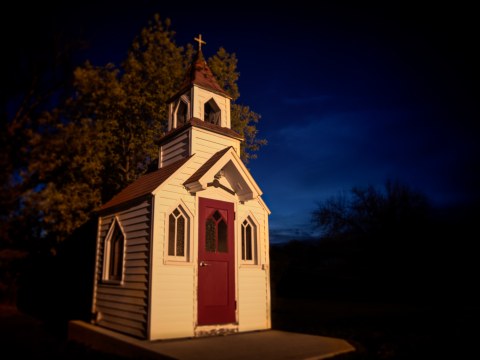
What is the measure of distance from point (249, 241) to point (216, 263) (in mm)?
1490

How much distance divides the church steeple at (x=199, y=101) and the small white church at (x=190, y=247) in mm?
52

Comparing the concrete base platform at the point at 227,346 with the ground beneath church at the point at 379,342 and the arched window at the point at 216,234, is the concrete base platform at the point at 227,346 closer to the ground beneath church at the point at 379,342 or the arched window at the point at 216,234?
the ground beneath church at the point at 379,342

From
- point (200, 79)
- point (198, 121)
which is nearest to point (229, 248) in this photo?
point (198, 121)

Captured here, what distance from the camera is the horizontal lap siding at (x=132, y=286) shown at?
8.48m

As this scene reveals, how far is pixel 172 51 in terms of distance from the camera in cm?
2003

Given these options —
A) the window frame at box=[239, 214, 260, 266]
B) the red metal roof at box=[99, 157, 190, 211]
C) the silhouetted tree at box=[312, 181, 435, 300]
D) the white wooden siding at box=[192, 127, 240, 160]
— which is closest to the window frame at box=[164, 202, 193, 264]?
the red metal roof at box=[99, 157, 190, 211]

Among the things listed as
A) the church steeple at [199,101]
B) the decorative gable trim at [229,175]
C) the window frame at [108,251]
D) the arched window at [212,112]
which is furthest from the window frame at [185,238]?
the arched window at [212,112]

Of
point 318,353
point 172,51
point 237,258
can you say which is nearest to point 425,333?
point 318,353

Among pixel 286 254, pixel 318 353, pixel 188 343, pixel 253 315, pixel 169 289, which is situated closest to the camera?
pixel 318 353

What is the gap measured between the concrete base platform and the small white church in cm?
49

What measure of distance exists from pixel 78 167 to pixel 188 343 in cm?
858

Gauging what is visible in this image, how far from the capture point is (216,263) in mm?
9461

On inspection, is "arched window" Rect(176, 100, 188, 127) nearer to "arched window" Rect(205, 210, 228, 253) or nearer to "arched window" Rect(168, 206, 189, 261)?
"arched window" Rect(205, 210, 228, 253)

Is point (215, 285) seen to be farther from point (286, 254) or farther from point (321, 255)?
point (321, 255)
